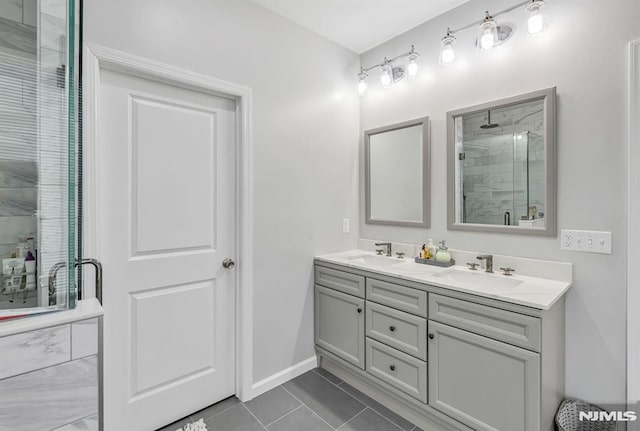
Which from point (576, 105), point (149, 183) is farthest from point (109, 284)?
point (576, 105)

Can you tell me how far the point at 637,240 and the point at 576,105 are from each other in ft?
2.43

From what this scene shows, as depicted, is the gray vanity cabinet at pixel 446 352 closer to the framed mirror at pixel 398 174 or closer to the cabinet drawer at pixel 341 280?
the cabinet drawer at pixel 341 280

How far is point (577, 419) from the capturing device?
62.5 inches

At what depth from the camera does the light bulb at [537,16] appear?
1.68m

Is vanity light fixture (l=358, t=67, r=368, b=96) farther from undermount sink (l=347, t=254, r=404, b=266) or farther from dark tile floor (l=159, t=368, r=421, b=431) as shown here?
dark tile floor (l=159, t=368, r=421, b=431)

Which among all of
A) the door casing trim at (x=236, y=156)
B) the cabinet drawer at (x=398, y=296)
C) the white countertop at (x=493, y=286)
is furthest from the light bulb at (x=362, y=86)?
the cabinet drawer at (x=398, y=296)

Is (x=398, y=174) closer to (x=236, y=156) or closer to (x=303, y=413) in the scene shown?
(x=236, y=156)

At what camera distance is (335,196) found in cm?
262

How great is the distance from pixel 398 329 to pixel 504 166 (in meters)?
1.20

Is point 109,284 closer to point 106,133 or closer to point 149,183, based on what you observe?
point 149,183

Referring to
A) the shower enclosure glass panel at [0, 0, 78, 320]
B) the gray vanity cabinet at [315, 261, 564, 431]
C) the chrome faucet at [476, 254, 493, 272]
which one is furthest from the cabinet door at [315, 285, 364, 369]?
the shower enclosure glass panel at [0, 0, 78, 320]

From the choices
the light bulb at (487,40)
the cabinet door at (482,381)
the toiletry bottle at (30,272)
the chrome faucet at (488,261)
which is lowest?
the cabinet door at (482,381)

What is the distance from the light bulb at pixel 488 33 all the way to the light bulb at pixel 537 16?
7.1 inches

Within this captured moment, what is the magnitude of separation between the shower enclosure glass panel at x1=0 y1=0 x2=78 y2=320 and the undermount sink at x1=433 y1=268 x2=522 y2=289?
1.84m
